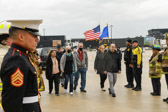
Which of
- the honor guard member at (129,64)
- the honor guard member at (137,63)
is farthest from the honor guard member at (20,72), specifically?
the honor guard member at (129,64)

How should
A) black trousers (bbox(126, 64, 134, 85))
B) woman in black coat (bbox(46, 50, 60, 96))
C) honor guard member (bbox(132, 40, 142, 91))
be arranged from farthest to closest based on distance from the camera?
black trousers (bbox(126, 64, 134, 85)) < honor guard member (bbox(132, 40, 142, 91)) < woman in black coat (bbox(46, 50, 60, 96))

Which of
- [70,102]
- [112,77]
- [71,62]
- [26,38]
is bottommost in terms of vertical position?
[70,102]

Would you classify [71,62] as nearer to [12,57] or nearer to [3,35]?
[3,35]

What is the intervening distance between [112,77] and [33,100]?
19.5 feet

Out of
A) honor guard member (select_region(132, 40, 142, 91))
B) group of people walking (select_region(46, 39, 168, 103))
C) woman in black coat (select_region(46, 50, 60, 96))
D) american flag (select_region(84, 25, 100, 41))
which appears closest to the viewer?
group of people walking (select_region(46, 39, 168, 103))

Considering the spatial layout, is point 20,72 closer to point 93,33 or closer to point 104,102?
point 104,102

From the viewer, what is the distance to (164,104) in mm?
6430

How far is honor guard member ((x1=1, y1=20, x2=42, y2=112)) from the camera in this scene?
1807 millimetres

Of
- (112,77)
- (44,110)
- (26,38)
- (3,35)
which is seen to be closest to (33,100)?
(26,38)

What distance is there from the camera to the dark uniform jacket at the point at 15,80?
1.79m

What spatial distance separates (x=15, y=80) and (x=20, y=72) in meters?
0.09

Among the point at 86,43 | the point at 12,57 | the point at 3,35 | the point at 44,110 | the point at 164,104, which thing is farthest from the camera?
the point at 86,43

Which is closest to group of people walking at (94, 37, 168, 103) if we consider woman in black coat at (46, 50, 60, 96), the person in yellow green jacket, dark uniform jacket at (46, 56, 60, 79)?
the person in yellow green jacket

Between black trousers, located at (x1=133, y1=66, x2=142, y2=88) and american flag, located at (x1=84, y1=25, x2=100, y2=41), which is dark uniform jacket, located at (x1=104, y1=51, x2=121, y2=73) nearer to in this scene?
black trousers, located at (x1=133, y1=66, x2=142, y2=88)
